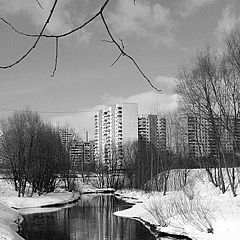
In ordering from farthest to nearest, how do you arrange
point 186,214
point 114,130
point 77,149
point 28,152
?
point 114,130, point 77,149, point 28,152, point 186,214

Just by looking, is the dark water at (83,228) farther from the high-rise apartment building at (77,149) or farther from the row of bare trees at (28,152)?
the high-rise apartment building at (77,149)

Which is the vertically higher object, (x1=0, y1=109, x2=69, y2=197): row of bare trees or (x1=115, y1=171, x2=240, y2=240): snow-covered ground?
(x1=0, y1=109, x2=69, y2=197): row of bare trees

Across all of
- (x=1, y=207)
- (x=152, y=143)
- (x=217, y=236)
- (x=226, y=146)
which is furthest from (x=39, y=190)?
(x=217, y=236)

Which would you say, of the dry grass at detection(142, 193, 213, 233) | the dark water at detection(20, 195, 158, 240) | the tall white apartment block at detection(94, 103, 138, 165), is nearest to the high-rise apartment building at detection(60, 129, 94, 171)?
the tall white apartment block at detection(94, 103, 138, 165)

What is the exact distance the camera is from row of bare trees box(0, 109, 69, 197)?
3950 centimetres

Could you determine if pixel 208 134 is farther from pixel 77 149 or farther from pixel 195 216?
pixel 77 149

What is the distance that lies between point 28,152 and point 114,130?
1283 inches

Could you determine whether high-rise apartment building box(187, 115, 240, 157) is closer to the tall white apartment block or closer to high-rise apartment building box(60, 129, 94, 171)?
the tall white apartment block

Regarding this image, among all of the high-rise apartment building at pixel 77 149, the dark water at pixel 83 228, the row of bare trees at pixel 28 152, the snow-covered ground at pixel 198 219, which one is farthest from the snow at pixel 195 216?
the high-rise apartment building at pixel 77 149

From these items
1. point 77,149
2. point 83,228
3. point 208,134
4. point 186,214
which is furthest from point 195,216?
point 77,149

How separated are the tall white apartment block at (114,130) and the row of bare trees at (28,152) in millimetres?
15350

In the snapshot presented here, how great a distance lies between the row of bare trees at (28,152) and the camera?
1555 inches

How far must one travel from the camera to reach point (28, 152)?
4016cm

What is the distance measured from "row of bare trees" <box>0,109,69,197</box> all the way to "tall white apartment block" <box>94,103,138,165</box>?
15.3 meters
